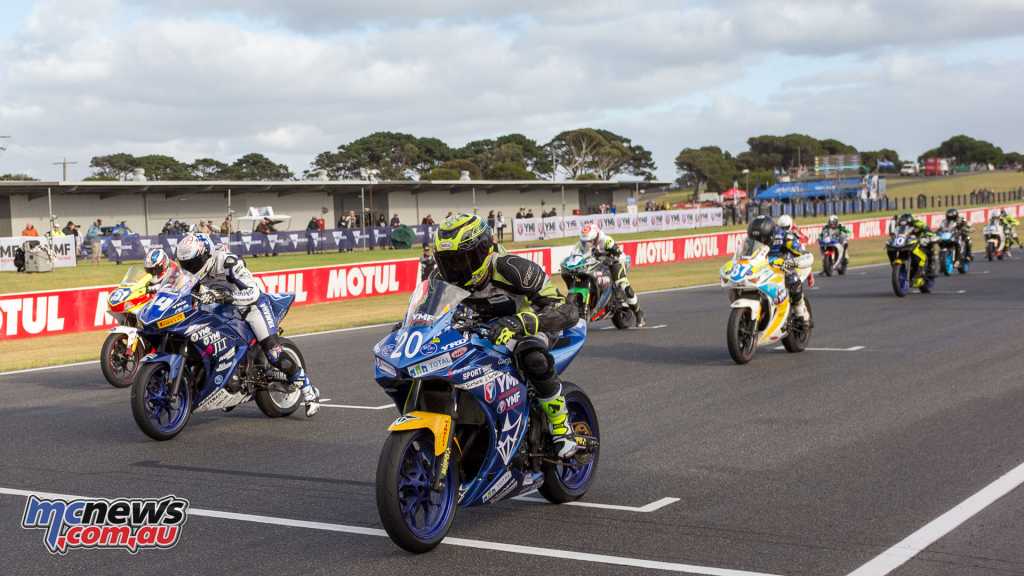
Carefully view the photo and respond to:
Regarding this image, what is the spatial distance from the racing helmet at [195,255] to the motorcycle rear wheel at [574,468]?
4.63 metres

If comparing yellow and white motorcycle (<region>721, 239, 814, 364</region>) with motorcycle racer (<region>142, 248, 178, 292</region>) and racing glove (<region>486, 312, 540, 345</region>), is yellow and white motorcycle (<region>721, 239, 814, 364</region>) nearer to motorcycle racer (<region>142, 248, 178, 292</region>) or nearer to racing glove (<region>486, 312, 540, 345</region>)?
motorcycle racer (<region>142, 248, 178, 292</region>)

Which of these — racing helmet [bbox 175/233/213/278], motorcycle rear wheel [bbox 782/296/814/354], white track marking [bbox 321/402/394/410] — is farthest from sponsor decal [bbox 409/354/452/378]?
motorcycle rear wheel [bbox 782/296/814/354]

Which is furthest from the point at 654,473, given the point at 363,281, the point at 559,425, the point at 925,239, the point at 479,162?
the point at 479,162

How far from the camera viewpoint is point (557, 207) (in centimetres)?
6794

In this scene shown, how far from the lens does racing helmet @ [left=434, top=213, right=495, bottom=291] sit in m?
6.33

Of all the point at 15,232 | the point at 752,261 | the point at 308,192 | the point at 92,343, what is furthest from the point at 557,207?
the point at 752,261

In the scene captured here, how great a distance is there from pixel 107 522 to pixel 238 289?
362cm

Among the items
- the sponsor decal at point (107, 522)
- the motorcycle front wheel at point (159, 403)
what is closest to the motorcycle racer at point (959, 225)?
the motorcycle front wheel at point (159, 403)

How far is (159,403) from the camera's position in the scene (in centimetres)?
966

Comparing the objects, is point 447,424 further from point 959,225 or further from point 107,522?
point 959,225

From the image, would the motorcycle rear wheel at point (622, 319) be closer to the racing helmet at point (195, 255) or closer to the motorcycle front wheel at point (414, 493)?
the racing helmet at point (195, 255)

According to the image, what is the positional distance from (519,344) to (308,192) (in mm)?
49917

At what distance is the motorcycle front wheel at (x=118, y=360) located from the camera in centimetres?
1316

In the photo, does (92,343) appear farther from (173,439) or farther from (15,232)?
(15,232)
